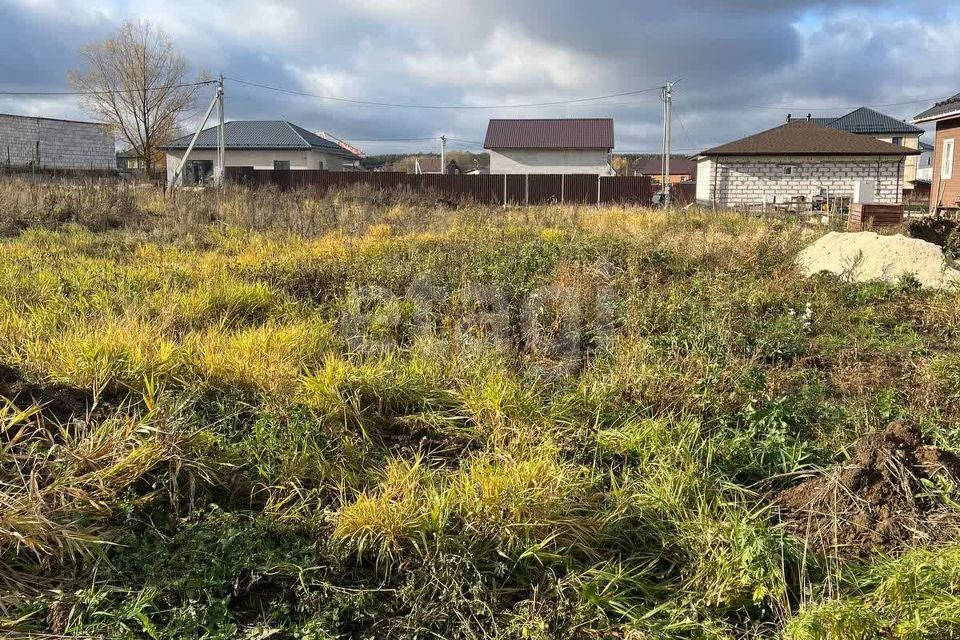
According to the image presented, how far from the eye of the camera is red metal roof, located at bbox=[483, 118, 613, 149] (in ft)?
124

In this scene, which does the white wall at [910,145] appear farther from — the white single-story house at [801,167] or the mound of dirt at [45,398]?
the mound of dirt at [45,398]

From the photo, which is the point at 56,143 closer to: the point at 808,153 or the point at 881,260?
the point at 808,153

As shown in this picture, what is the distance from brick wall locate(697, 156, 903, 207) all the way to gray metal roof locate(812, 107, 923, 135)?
1837 centimetres

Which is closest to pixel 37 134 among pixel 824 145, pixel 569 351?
pixel 824 145

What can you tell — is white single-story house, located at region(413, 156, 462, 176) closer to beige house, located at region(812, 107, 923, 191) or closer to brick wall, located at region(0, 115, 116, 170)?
brick wall, located at region(0, 115, 116, 170)

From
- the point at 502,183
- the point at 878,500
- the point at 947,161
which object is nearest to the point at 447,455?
the point at 878,500

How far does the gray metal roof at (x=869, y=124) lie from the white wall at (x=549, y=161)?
17839 millimetres

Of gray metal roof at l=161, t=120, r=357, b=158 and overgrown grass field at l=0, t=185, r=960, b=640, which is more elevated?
gray metal roof at l=161, t=120, r=357, b=158

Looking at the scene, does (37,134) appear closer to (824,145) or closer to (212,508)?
(824,145)

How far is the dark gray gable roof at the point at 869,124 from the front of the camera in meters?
43.6

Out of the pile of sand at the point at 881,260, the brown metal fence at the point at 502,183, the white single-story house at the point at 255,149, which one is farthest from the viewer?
the white single-story house at the point at 255,149

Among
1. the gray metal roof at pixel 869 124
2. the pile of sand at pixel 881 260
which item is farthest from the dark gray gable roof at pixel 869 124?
the pile of sand at pixel 881 260

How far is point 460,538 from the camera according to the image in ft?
7.50

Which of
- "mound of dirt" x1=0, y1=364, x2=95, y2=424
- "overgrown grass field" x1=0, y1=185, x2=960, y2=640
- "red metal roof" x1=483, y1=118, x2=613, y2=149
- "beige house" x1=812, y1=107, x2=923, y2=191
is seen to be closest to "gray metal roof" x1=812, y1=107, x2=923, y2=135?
"beige house" x1=812, y1=107, x2=923, y2=191
